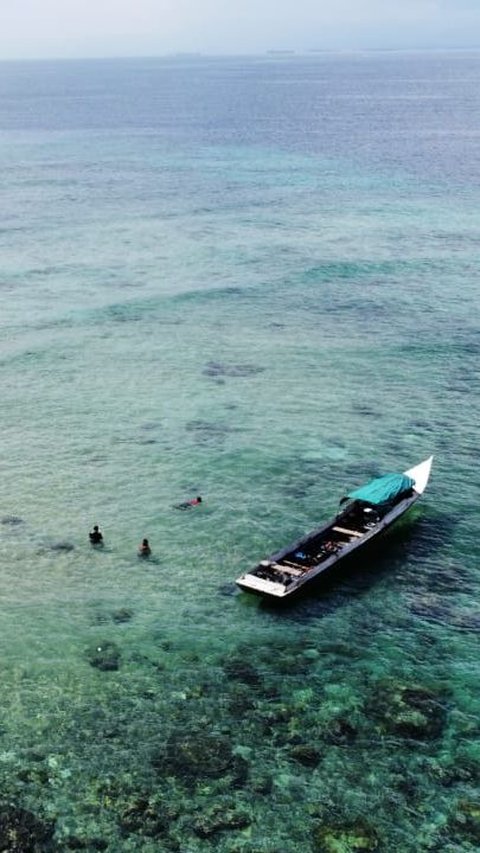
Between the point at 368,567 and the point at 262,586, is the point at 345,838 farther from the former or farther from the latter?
the point at 368,567

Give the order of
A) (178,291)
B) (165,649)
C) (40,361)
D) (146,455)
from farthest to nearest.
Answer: (178,291) → (40,361) → (146,455) → (165,649)

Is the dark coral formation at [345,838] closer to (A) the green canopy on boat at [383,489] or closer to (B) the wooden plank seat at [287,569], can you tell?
(B) the wooden plank seat at [287,569]

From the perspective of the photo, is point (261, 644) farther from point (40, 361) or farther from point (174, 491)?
point (40, 361)

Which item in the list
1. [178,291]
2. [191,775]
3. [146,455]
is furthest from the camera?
[178,291]

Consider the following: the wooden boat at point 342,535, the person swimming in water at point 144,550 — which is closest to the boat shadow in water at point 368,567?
the wooden boat at point 342,535

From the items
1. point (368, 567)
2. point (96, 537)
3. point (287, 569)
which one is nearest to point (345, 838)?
point (287, 569)

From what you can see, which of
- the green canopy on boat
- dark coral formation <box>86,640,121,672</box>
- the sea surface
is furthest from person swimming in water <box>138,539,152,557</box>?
the green canopy on boat

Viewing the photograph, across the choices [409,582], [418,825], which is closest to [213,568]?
[409,582]
